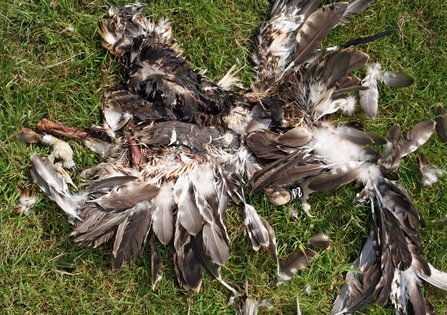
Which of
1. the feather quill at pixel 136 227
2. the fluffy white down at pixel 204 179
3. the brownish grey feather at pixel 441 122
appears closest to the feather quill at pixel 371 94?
the brownish grey feather at pixel 441 122

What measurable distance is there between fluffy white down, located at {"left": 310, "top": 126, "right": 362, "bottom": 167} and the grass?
1.52ft

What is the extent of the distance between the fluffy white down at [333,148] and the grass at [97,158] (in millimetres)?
465

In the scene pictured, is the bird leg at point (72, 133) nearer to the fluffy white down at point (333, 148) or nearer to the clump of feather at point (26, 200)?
the clump of feather at point (26, 200)

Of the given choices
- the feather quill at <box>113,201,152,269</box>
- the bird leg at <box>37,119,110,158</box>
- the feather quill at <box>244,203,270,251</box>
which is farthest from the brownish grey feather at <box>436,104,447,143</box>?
the bird leg at <box>37,119,110,158</box>

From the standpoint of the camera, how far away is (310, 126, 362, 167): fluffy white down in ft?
8.70

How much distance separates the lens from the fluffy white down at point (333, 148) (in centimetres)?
265

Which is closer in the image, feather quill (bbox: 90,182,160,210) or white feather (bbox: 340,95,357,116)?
feather quill (bbox: 90,182,160,210)

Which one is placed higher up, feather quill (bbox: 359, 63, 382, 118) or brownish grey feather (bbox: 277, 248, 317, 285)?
feather quill (bbox: 359, 63, 382, 118)

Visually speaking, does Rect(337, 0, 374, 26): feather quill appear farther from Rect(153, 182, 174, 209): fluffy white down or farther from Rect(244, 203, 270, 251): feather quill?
Rect(153, 182, 174, 209): fluffy white down

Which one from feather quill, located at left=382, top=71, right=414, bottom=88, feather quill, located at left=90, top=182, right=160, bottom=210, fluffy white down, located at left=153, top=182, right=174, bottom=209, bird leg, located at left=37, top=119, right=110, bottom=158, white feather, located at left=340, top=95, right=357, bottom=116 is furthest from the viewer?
white feather, located at left=340, top=95, right=357, bottom=116

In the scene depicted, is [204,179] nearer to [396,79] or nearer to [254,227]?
[254,227]

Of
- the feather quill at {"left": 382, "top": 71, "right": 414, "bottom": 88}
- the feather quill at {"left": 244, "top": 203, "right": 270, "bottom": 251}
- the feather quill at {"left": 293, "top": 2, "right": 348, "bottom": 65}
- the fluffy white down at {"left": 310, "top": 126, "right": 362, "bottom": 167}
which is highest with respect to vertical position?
the feather quill at {"left": 293, "top": 2, "right": 348, "bottom": 65}

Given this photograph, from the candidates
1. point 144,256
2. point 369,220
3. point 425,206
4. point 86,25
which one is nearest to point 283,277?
point 369,220

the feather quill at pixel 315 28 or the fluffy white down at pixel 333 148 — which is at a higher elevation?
the feather quill at pixel 315 28
